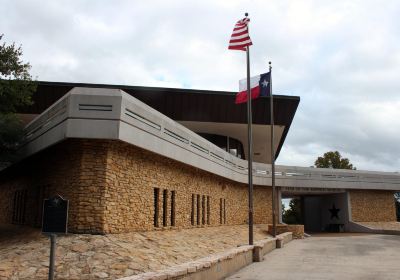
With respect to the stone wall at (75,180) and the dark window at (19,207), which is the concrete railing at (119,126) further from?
the dark window at (19,207)

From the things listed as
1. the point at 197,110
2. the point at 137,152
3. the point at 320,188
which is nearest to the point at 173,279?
the point at 137,152

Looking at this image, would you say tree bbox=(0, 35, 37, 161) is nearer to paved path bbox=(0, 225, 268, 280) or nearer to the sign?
paved path bbox=(0, 225, 268, 280)

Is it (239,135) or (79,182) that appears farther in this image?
(239,135)

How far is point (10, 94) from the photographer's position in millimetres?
19359

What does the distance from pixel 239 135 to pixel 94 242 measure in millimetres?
27821

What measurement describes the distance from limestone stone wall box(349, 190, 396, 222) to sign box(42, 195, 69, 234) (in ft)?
133

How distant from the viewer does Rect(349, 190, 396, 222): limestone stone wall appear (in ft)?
145

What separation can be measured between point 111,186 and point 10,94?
771 centimetres

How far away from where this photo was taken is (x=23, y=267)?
11328 millimetres

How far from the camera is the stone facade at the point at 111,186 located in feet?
49.3

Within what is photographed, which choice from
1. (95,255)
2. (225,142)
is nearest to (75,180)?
(95,255)

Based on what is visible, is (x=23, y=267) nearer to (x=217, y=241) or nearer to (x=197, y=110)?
(x=217, y=241)

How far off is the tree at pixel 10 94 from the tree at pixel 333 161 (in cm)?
6090

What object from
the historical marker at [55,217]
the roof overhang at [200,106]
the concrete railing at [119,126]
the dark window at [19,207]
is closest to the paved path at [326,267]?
the concrete railing at [119,126]
